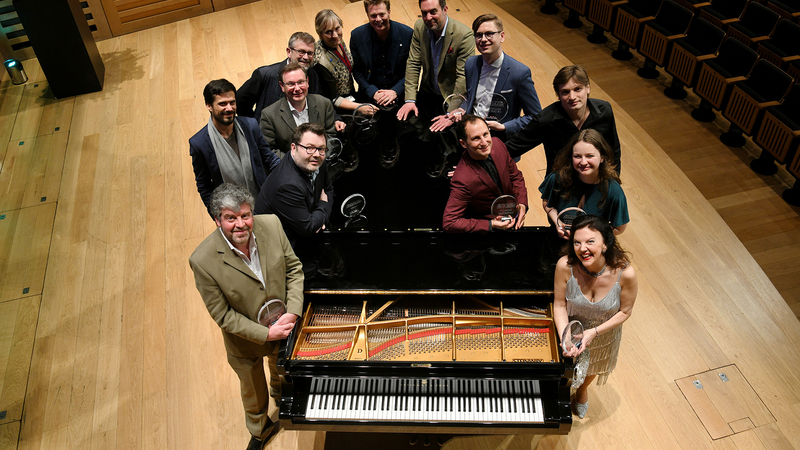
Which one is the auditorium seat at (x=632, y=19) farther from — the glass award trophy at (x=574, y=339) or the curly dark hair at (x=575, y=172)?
the glass award trophy at (x=574, y=339)

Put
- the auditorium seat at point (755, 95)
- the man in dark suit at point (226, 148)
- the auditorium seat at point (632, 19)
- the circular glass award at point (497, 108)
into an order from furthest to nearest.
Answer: the auditorium seat at point (632, 19), the auditorium seat at point (755, 95), the circular glass award at point (497, 108), the man in dark suit at point (226, 148)

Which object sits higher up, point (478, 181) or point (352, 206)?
point (478, 181)

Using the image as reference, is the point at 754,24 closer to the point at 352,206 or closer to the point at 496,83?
the point at 496,83

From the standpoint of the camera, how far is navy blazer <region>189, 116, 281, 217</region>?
3285 mm

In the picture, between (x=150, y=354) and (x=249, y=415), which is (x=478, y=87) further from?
(x=150, y=354)

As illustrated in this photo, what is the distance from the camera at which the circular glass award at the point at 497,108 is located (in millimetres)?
3738

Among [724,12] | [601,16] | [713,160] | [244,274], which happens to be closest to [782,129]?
[713,160]

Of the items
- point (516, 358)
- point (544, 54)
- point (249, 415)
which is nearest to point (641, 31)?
point (544, 54)

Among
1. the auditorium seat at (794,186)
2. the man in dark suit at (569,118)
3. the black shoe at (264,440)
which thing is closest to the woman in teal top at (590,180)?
the man in dark suit at (569,118)

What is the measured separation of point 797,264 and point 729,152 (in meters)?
1.41

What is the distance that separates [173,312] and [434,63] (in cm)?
253

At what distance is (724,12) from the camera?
20.7ft

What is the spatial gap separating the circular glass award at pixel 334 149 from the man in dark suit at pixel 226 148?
1.20 ft

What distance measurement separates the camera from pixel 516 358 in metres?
2.61
